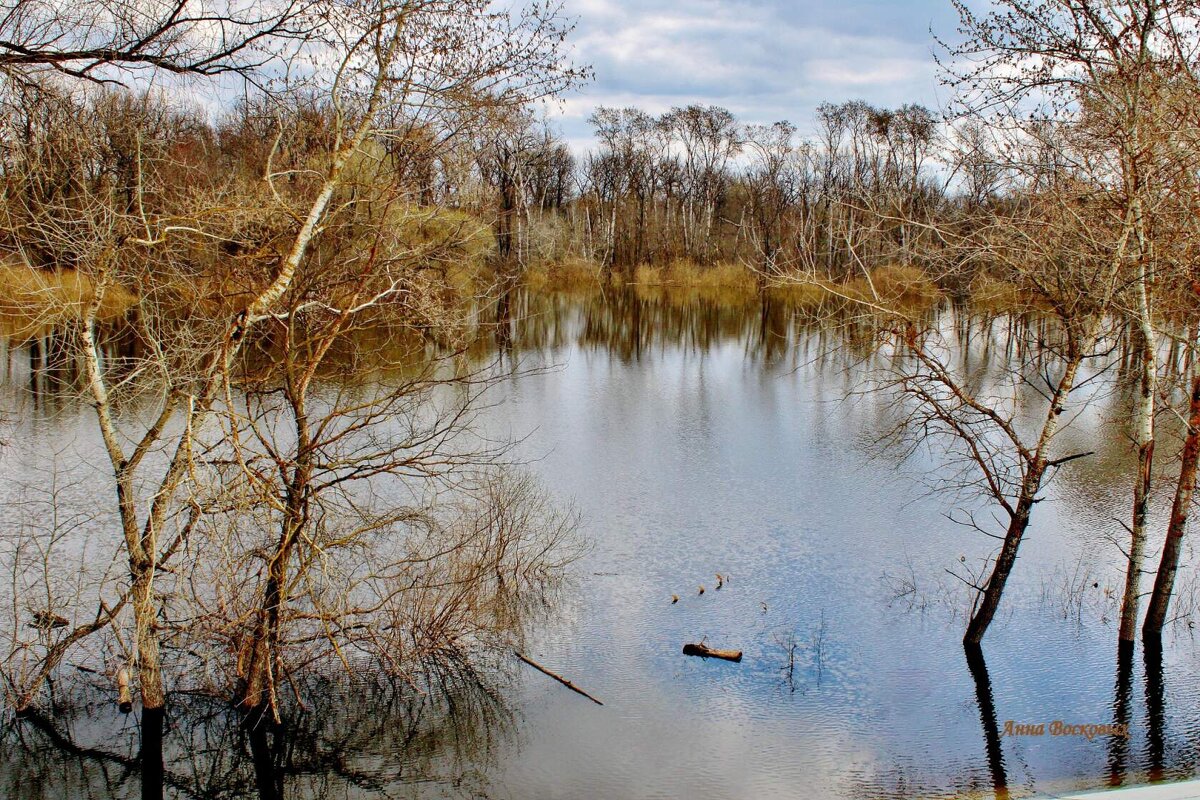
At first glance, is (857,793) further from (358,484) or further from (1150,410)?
(358,484)

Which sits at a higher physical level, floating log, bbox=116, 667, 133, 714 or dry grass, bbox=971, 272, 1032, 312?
dry grass, bbox=971, 272, 1032, 312

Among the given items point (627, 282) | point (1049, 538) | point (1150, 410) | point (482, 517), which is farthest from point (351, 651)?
point (627, 282)

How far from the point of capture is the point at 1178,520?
947cm

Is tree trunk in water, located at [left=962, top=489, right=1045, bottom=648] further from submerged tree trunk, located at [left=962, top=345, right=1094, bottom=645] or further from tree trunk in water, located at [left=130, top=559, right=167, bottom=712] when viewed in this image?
tree trunk in water, located at [left=130, top=559, right=167, bottom=712]

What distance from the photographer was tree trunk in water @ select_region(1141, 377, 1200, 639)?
938 cm

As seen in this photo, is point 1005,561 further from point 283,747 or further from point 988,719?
point 283,747

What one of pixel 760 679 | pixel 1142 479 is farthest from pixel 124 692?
pixel 1142 479

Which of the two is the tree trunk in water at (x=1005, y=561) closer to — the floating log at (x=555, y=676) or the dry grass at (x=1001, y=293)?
the dry grass at (x=1001, y=293)

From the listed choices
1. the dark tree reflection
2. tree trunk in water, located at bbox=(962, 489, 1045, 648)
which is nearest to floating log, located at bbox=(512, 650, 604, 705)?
the dark tree reflection

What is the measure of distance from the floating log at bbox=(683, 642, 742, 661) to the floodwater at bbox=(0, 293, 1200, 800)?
0.08 m

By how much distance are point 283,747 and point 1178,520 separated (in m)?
7.91

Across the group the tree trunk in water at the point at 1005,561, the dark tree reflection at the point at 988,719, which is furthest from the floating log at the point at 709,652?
the tree trunk in water at the point at 1005,561

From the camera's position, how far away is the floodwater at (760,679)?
26.4 ft

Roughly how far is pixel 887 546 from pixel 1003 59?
18.9ft
